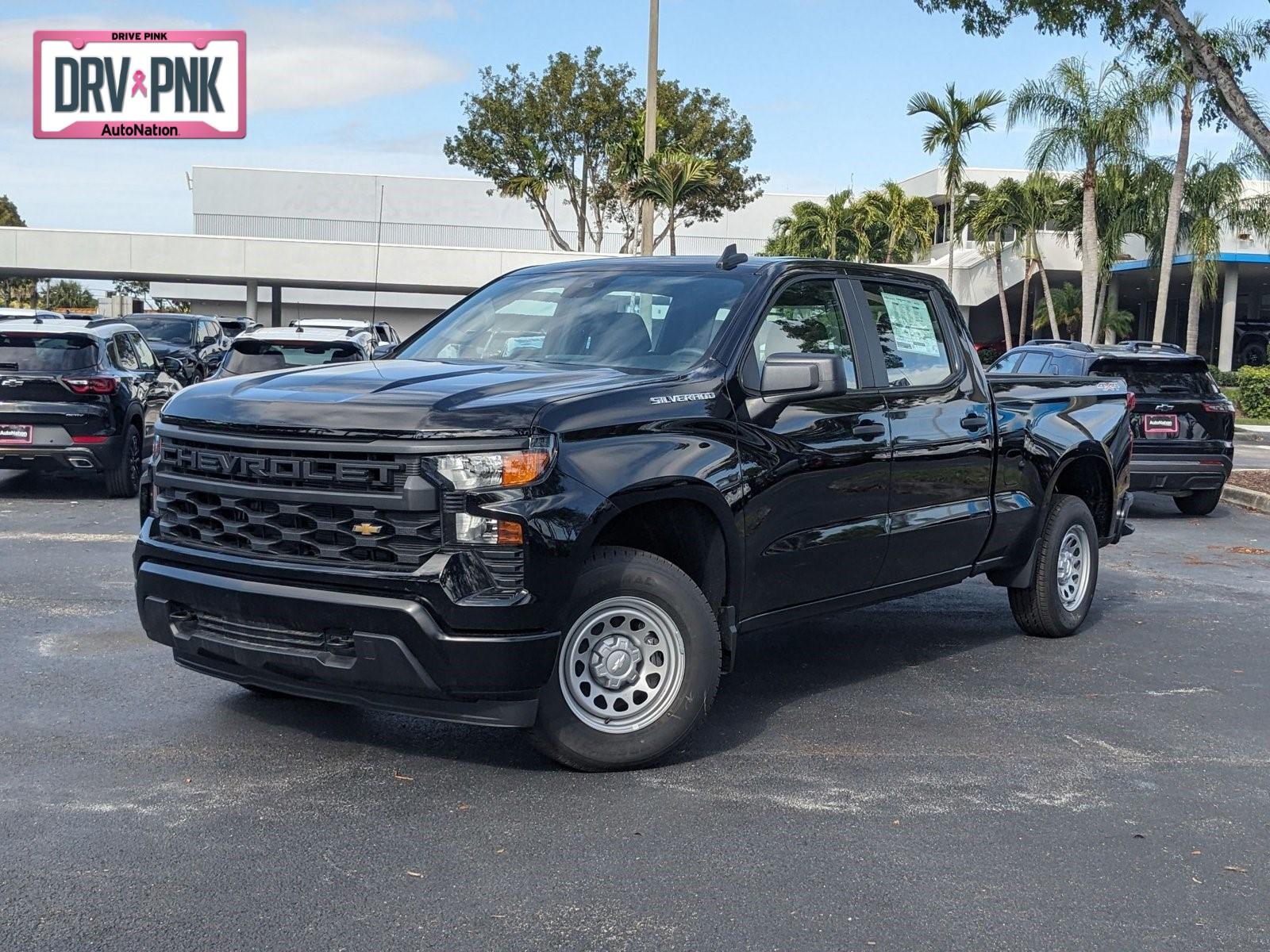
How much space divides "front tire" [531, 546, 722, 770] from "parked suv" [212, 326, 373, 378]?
9.44 meters

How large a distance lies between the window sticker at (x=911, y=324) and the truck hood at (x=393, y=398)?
5.94 ft

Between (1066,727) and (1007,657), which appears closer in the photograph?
(1066,727)

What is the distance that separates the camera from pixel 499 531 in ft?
16.3

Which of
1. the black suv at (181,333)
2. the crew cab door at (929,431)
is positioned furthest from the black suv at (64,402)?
the black suv at (181,333)

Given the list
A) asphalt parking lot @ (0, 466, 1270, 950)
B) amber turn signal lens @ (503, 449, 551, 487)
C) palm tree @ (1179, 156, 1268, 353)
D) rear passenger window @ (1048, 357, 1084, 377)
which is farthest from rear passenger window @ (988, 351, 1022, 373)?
palm tree @ (1179, 156, 1268, 353)

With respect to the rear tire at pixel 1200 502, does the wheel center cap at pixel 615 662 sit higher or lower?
higher

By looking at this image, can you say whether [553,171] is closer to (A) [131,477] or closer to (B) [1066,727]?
(A) [131,477]

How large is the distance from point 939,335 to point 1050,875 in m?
3.53

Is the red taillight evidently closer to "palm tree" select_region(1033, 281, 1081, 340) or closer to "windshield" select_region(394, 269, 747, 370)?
"windshield" select_region(394, 269, 747, 370)

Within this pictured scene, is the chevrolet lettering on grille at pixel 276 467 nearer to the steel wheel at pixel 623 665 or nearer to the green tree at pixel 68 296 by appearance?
the steel wheel at pixel 623 665

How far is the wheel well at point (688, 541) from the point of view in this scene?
5.67 meters

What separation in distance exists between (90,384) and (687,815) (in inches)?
385

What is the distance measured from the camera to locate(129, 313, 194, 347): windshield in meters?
25.0

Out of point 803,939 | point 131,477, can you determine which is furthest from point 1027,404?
point 131,477
